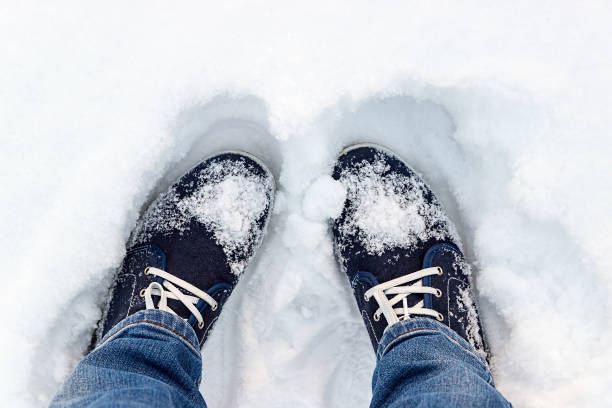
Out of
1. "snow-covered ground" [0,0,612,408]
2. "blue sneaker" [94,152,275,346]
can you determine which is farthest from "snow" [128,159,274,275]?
"snow-covered ground" [0,0,612,408]

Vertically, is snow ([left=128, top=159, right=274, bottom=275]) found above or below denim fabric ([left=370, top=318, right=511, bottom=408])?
above

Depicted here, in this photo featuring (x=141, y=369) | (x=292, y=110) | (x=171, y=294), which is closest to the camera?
(x=141, y=369)

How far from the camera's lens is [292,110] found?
2.98 feet

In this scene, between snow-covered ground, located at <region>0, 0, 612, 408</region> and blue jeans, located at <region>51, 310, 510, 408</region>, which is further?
snow-covered ground, located at <region>0, 0, 612, 408</region>

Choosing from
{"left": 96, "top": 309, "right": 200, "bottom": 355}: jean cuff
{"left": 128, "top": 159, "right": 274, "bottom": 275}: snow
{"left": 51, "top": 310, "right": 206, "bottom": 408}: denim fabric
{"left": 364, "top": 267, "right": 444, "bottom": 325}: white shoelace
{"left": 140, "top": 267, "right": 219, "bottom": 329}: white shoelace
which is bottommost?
{"left": 51, "top": 310, "right": 206, "bottom": 408}: denim fabric

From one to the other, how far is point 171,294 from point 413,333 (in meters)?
0.56

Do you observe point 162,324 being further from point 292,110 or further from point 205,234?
point 292,110

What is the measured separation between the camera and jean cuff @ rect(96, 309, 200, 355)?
908 millimetres

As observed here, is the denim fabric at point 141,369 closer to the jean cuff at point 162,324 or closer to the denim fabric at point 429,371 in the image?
the jean cuff at point 162,324

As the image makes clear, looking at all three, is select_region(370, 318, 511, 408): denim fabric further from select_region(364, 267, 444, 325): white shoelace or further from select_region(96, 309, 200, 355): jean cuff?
select_region(96, 309, 200, 355): jean cuff

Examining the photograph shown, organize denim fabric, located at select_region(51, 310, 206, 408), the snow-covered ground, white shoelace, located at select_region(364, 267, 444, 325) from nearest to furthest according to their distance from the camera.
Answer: denim fabric, located at select_region(51, 310, 206, 408) < the snow-covered ground < white shoelace, located at select_region(364, 267, 444, 325)

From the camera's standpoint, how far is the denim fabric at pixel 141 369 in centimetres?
71

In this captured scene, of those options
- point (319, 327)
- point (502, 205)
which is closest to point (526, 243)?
point (502, 205)

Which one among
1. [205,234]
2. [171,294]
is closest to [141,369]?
[171,294]
